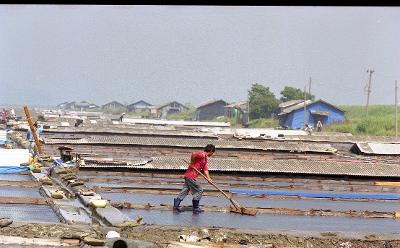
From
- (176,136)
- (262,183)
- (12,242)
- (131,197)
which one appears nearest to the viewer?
(12,242)

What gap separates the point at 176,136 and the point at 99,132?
7.83 ft

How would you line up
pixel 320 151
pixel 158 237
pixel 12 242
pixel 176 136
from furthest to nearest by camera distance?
1. pixel 176 136
2. pixel 320 151
3. pixel 158 237
4. pixel 12 242

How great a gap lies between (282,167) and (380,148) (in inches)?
234

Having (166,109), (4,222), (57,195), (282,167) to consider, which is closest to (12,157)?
(57,195)

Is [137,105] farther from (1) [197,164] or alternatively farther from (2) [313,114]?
(1) [197,164]

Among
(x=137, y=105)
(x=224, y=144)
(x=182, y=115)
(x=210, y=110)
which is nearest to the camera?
(x=224, y=144)

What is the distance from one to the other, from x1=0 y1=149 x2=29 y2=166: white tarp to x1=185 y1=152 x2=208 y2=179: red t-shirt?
14.7 feet

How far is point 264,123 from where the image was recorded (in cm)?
3953

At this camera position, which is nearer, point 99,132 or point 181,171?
point 181,171

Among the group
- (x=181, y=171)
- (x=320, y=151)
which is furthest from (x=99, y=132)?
(x=181, y=171)

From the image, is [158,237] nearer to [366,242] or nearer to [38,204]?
[366,242]

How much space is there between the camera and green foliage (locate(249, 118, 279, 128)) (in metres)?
38.3

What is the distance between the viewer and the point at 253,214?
7.27 m

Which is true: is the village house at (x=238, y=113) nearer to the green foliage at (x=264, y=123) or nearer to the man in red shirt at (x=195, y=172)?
the green foliage at (x=264, y=123)
